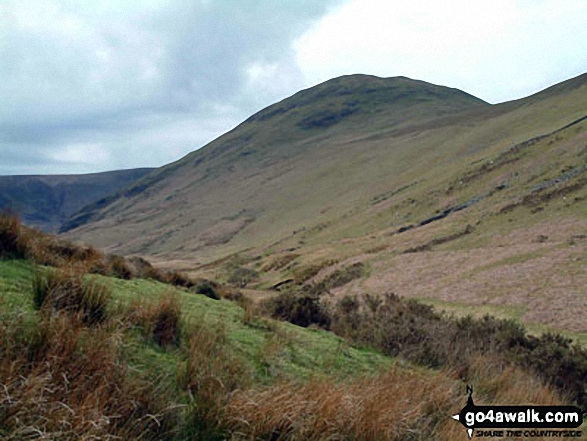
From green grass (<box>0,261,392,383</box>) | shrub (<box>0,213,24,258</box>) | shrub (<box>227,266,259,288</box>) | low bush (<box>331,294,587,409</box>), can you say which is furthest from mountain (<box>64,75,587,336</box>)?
shrub (<box>0,213,24,258</box>)

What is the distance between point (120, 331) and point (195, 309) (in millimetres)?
2755

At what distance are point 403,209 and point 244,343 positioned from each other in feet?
142

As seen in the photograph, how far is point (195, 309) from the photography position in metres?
7.17

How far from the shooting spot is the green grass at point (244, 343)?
4589 millimetres

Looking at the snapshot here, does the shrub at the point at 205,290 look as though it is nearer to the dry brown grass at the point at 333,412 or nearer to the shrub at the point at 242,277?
the dry brown grass at the point at 333,412

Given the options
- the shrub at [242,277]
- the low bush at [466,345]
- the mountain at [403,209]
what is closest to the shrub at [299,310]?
the low bush at [466,345]

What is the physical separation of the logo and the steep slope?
63099 millimetres

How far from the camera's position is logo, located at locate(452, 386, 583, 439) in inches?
193

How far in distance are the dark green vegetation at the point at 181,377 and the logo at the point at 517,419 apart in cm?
21

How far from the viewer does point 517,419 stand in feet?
17.3

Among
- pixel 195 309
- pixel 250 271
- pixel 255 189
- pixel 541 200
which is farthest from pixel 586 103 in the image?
pixel 255 189

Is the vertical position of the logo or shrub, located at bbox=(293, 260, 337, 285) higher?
the logo

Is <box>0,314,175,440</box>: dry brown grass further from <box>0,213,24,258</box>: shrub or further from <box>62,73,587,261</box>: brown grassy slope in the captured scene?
<box>62,73,587,261</box>: brown grassy slope

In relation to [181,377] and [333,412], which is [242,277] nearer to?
[181,377]
